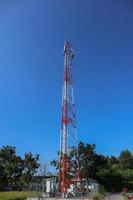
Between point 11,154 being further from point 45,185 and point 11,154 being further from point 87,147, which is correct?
point 45,185

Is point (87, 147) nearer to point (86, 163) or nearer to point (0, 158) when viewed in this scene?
point (86, 163)

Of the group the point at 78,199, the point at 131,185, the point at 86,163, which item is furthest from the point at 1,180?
the point at 78,199

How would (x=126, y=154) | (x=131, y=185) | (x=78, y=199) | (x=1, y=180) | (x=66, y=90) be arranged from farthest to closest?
(x=126, y=154)
(x=1, y=180)
(x=131, y=185)
(x=66, y=90)
(x=78, y=199)

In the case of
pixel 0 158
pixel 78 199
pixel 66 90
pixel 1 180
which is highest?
pixel 66 90

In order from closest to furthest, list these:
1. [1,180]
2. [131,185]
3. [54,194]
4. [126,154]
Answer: [54,194], [131,185], [1,180], [126,154]

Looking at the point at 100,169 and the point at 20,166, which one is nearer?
the point at 100,169

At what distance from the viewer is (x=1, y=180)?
61250mm

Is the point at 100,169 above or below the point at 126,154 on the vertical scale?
below

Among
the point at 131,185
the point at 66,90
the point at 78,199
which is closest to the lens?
the point at 78,199

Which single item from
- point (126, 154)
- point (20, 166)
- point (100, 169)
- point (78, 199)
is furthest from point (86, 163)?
point (126, 154)

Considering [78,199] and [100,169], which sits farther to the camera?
[100,169]

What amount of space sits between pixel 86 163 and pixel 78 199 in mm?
28306

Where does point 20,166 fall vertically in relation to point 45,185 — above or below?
above

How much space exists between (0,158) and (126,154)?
37.9 m
